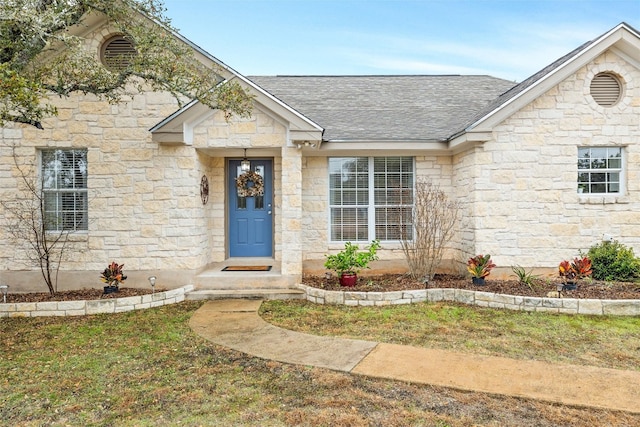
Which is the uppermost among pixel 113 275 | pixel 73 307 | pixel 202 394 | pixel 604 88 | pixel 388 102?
pixel 388 102

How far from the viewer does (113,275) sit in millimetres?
7879

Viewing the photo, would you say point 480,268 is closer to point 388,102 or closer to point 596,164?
point 596,164

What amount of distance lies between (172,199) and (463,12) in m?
16.5

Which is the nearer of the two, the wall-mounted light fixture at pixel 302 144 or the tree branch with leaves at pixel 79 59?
the tree branch with leaves at pixel 79 59

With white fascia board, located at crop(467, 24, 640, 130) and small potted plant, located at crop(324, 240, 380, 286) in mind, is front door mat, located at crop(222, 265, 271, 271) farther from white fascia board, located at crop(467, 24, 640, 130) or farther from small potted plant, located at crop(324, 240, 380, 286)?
white fascia board, located at crop(467, 24, 640, 130)

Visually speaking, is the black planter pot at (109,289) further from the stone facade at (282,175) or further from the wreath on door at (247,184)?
the wreath on door at (247,184)

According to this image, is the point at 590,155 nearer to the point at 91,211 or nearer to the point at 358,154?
the point at 358,154

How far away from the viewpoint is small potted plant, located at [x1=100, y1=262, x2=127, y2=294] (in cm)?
786

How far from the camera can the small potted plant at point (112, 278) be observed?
7.86m

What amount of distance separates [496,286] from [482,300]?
2.55 feet

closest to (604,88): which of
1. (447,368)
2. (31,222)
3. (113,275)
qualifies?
(447,368)

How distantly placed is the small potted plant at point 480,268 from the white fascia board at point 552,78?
2.68 m

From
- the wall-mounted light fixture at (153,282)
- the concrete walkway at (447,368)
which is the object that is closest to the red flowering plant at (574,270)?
the concrete walkway at (447,368)

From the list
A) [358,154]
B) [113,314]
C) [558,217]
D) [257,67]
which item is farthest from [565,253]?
[257,67]
